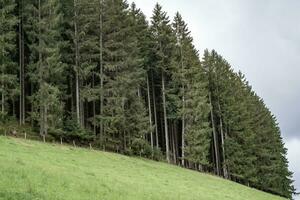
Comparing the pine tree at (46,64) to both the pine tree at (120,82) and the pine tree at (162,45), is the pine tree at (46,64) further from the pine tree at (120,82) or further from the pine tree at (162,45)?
the pine tree at (162,45)

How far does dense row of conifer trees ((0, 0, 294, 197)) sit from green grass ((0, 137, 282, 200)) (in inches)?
290

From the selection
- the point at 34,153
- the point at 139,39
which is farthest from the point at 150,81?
the point at 34,153

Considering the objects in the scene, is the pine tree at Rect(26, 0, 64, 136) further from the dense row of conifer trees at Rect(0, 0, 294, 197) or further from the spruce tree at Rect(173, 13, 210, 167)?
the spruce tree at Rect(173, 13, 210, 167)

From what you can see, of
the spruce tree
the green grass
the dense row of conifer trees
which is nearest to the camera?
the green grass

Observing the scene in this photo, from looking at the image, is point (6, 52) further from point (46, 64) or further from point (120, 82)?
point (120, 82)

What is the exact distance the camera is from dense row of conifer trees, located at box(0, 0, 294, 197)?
161ft

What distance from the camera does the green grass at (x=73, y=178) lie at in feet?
65.6

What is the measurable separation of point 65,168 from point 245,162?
4601 cm

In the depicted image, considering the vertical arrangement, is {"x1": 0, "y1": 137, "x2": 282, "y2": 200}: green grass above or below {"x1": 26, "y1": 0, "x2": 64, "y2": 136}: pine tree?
below

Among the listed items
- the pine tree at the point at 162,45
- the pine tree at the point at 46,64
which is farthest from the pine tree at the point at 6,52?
the pine tree at the point at 162,45

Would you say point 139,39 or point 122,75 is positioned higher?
point 139,39

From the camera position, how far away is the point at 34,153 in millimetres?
33656

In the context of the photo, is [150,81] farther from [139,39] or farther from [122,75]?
[122,75]

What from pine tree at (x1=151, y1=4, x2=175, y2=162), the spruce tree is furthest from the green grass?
pine tree at (x1=151, y1=4, x2=175, y2=162)
